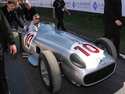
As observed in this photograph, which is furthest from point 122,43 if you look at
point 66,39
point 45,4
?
point 45,4

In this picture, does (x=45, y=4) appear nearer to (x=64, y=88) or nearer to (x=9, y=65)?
(x=9, y=65)

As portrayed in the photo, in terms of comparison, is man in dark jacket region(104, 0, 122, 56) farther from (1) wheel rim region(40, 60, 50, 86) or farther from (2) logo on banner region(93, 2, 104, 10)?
(2) logo on banner region(93, 2, 104, 10)

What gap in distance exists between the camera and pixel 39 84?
293 cm

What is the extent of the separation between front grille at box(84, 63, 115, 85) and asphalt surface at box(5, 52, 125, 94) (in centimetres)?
37

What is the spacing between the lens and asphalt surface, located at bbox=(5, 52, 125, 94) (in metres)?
2.67

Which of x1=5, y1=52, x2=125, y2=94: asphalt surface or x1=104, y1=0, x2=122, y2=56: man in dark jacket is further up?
x1=104, y1=0, x2=122, y2=56: man in dark jacket

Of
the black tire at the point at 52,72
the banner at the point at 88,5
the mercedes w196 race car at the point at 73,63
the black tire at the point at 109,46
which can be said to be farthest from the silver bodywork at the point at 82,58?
the banner at the point at 88,5

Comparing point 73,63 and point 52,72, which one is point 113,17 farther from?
point 52,72

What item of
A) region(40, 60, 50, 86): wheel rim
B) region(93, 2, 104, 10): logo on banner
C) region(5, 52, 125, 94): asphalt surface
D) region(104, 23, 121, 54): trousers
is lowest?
region(5, 52, 125, 94): asphalt surface

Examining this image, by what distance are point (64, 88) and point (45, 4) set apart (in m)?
13.2

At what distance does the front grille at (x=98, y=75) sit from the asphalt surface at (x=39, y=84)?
367mm

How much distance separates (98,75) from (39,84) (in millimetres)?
1280

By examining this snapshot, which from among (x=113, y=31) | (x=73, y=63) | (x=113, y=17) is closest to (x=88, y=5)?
(x=113, y=31)

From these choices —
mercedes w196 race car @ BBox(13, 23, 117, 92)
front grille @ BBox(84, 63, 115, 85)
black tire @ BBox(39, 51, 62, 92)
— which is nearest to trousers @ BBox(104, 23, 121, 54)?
mercedes w196 race car @ BBox(13, 23, 117, 92)
